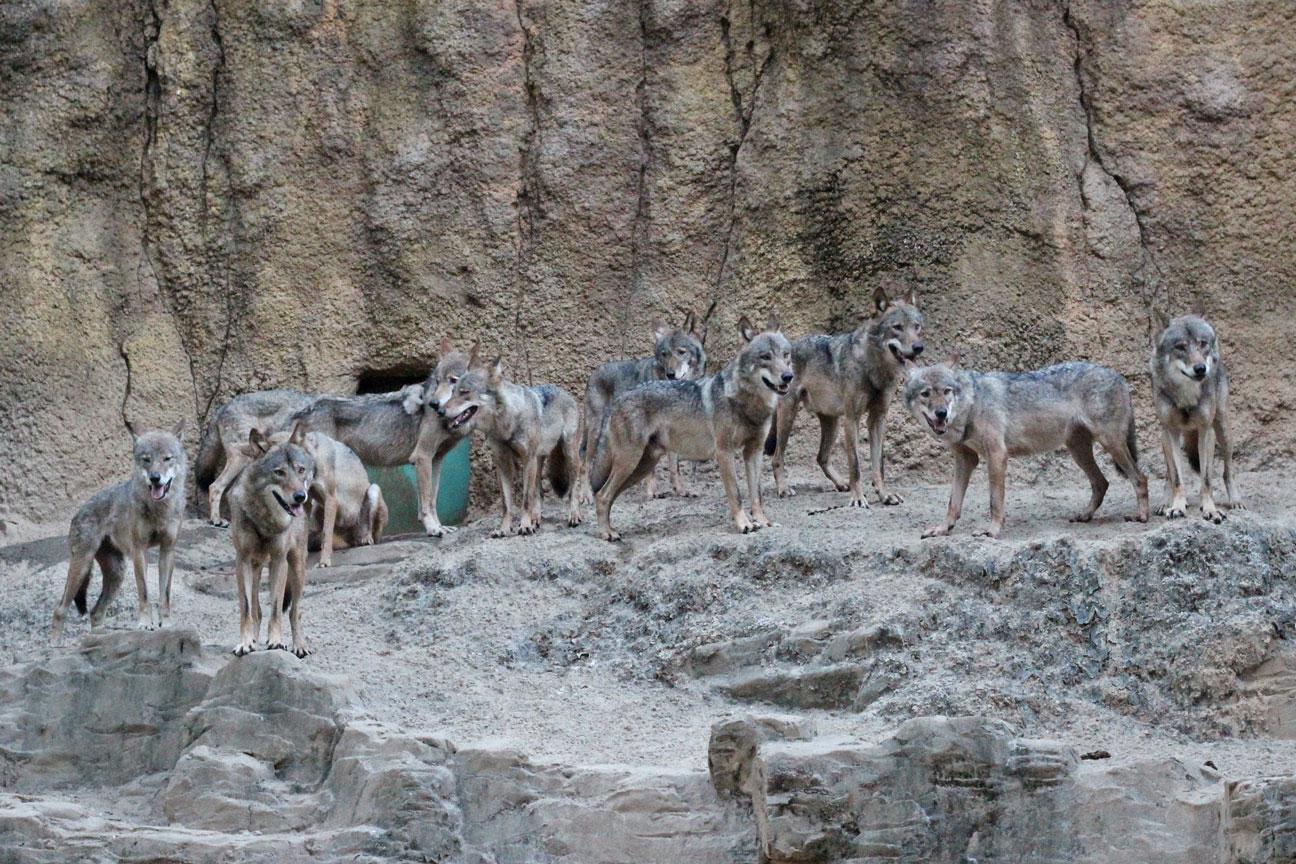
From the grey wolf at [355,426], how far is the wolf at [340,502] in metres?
0.34

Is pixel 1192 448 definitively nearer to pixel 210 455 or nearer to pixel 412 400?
pixel 412 400

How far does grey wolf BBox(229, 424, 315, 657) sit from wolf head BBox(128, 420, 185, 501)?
875mm

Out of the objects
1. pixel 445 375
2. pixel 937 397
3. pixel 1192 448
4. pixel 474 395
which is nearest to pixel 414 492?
pixel 445 375

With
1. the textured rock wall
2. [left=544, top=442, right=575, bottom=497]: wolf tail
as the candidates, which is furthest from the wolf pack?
the textured rock wall

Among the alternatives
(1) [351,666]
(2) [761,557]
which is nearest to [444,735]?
(1) [351,666]

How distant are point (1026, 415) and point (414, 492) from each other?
6.23 meters

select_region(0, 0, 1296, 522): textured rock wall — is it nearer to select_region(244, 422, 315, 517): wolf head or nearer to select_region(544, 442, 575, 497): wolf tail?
select_region(544, 442, 575, 497): wolf tail

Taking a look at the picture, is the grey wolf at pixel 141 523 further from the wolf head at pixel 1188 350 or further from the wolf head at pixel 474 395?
the wolf head at pixel 1188 350

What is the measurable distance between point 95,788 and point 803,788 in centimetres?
440

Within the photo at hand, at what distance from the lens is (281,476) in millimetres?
9742

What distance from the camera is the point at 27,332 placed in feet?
48.2

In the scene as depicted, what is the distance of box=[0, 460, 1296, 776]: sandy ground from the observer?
29.6ft

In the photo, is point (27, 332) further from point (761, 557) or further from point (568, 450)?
point (761, 557)

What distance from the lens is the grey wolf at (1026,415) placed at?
442 inches
